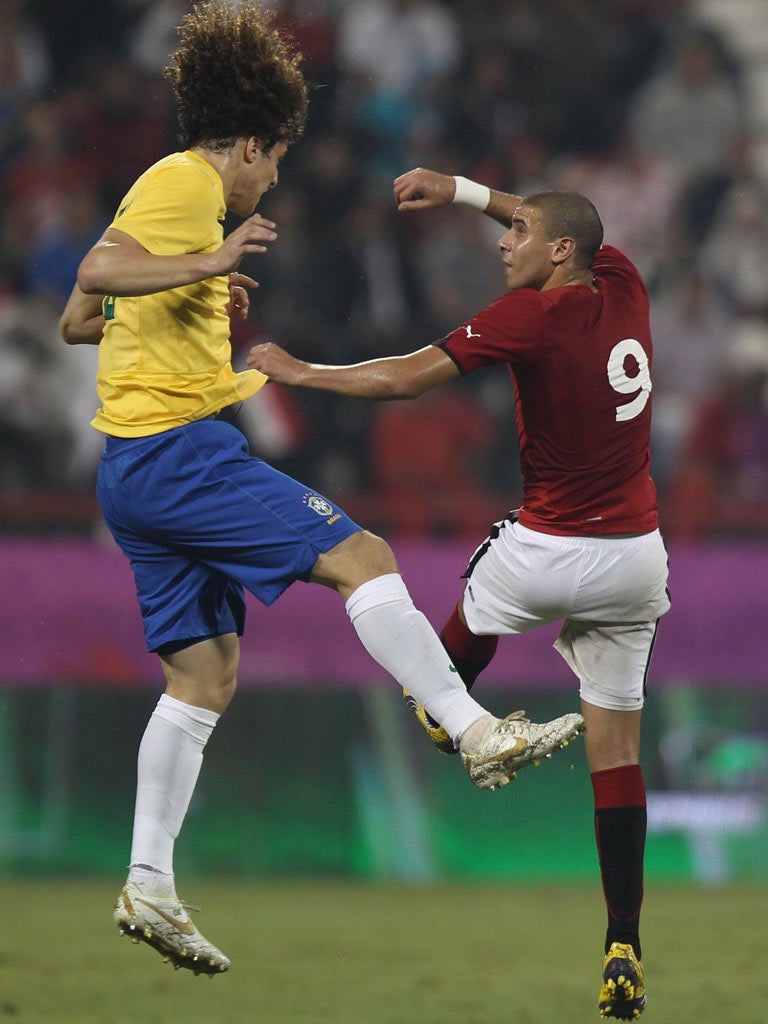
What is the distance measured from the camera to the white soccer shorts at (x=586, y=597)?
475 cm

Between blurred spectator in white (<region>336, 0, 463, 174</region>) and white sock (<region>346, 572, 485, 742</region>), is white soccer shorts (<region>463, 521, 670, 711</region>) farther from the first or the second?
blurred spectator in white (<region>336, 0, 463, 174</region>)

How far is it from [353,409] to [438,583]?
0.95 metres

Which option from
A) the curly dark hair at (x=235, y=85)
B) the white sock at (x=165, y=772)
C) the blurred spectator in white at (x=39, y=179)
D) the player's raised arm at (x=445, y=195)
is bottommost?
the white sock at (x=165, y=772)

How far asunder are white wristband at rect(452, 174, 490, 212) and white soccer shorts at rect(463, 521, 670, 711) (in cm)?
98

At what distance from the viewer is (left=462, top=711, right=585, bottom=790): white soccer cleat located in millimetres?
4199

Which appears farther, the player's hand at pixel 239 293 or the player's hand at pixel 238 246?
the player's hand at pixel 239 293

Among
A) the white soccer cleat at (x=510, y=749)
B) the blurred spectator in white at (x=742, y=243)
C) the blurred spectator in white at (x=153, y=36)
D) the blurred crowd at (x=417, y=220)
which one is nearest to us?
the white soccer cleat at (x=510, y=749)

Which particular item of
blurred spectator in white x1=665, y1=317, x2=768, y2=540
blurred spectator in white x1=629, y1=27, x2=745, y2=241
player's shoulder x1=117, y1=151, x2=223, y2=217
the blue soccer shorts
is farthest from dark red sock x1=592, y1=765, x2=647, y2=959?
blurred spectator in white x1=629, y1=27, x2=745, y2=241

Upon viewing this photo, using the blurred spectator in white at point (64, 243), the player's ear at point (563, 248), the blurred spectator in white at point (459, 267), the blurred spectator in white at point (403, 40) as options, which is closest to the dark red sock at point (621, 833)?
the player's ear at point (563, 248)

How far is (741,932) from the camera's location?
716 centimetres

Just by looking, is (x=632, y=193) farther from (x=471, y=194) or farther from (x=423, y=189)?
(x=423, y=189)

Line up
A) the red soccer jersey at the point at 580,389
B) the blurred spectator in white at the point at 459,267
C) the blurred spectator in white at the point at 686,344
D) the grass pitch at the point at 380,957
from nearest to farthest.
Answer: the red soccer jersey at the point at 580,389, the grass pitch at the point at 380,957, the blurred spectator in white at the point at 459,267, the blurred spectator in white at the point at 686,344

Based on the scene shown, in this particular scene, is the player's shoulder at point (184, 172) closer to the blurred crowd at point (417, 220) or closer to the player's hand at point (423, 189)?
the player's hand at point (423, 189)

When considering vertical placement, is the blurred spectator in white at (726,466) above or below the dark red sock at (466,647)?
above
